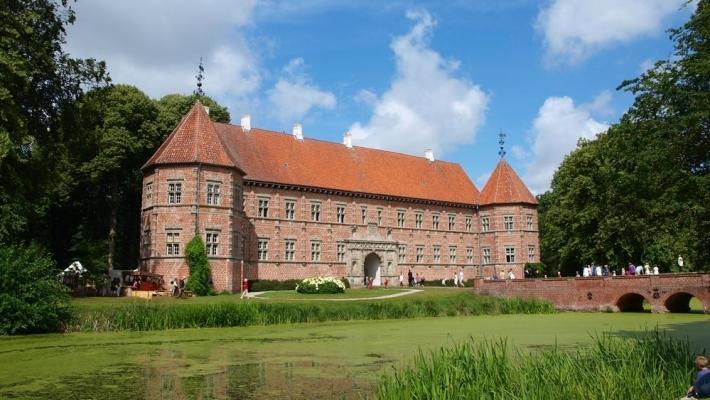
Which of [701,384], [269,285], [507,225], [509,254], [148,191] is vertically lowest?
[701,384]

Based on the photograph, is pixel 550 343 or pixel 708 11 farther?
pixel 550 343

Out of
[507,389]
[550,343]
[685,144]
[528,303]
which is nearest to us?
[507,389]

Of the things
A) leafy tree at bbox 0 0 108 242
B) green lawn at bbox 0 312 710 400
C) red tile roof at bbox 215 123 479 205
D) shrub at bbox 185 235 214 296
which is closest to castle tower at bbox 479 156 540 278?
red tile roof at bbox 215 123 479 205

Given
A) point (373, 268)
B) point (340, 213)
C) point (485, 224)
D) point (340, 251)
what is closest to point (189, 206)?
point (340, 213)

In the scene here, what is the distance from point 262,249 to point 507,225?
18.3 metres

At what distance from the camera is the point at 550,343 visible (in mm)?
Answer: 14945

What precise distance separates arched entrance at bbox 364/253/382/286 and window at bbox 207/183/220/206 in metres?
13.0

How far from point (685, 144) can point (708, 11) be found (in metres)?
1.97

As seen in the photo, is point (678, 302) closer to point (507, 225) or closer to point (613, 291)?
point (613, 291)

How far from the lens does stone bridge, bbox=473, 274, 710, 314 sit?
2730cm

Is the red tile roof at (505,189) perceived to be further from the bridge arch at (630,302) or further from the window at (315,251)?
the bridge arch at (630,302)

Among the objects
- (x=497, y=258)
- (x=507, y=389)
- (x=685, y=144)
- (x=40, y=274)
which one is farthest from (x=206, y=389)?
(x=497, y=258)

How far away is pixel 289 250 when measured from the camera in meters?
37.2

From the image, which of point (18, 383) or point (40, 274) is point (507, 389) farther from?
point (40, 274)
